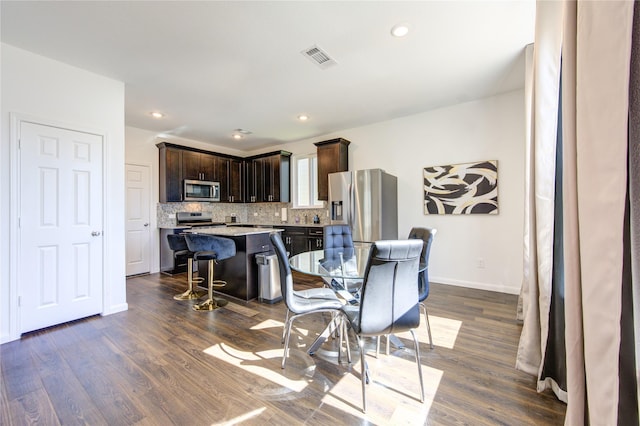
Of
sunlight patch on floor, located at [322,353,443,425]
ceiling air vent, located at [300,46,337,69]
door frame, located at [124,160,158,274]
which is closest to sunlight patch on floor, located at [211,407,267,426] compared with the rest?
sunlight patch on floor, located at [322,353,443,425]

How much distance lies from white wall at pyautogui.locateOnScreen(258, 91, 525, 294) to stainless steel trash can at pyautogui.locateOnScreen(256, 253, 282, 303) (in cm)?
228

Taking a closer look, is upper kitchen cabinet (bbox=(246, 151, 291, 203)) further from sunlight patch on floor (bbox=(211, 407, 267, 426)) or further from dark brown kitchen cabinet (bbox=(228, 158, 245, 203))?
sunlight patch on floor (bbox=(211, 407, 267, 426))

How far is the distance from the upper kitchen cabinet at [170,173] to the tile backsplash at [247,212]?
309mm

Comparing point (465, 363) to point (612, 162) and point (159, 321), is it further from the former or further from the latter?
point (159, 321)

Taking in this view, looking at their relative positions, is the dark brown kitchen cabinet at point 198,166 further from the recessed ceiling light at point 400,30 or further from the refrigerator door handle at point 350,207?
the recessed ceiling light at point 400,30

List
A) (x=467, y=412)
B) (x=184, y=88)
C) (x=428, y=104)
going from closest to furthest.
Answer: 1. (x=467, y=412)
2. (x=184, y=88)
3. (x=428, y=104)

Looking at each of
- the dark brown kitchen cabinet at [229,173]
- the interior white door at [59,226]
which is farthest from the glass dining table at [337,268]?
the dark brown kitchen cabinet at [229,173]

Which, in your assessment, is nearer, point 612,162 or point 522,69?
point 612,162

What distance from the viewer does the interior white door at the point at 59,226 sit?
2.57 m

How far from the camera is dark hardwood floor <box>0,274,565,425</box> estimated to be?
1511 mm

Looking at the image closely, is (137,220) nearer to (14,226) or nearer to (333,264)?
(14,226)

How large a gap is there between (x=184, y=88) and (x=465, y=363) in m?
4.15

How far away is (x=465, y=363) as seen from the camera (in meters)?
1.98

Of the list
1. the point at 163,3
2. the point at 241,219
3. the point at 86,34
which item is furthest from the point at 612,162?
the point at 241,219
